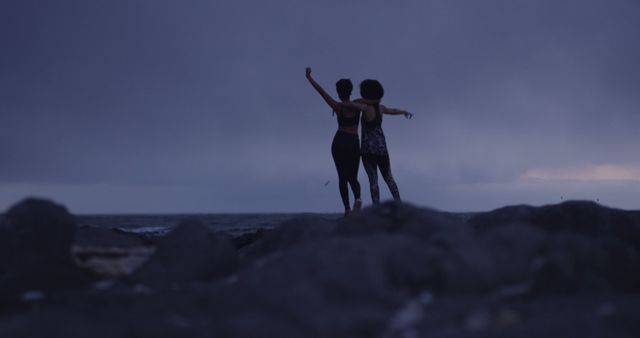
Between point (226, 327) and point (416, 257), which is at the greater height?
point (416, 257)

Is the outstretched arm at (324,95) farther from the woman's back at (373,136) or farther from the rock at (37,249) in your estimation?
the rock at (37,249)

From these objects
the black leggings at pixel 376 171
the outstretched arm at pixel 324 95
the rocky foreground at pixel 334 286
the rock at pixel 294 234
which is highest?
the outstretched arm at pixel 324 95

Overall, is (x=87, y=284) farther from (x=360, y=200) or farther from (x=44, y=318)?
(x=360, y=200)

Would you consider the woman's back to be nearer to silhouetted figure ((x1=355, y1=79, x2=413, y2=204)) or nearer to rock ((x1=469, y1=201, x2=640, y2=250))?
silhouetted figure ((x1=355, y1=79, x2=413, y2=204))

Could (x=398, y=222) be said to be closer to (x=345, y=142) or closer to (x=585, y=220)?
(x=585, y=220)

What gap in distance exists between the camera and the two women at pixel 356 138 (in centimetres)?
887

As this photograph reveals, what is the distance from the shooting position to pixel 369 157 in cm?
917

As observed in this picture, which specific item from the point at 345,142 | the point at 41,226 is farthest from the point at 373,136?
the point at 41,226

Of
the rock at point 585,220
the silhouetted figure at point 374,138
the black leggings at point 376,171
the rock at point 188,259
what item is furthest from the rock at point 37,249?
the black leggings at point 376,171

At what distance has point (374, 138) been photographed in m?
9.07

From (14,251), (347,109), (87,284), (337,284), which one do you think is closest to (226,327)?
(337,284)

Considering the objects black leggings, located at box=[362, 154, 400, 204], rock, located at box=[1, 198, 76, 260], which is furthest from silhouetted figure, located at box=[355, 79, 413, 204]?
rock, located at box=[1, 198, 76, 260]

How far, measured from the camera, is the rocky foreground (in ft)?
10.2

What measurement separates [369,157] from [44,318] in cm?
647
